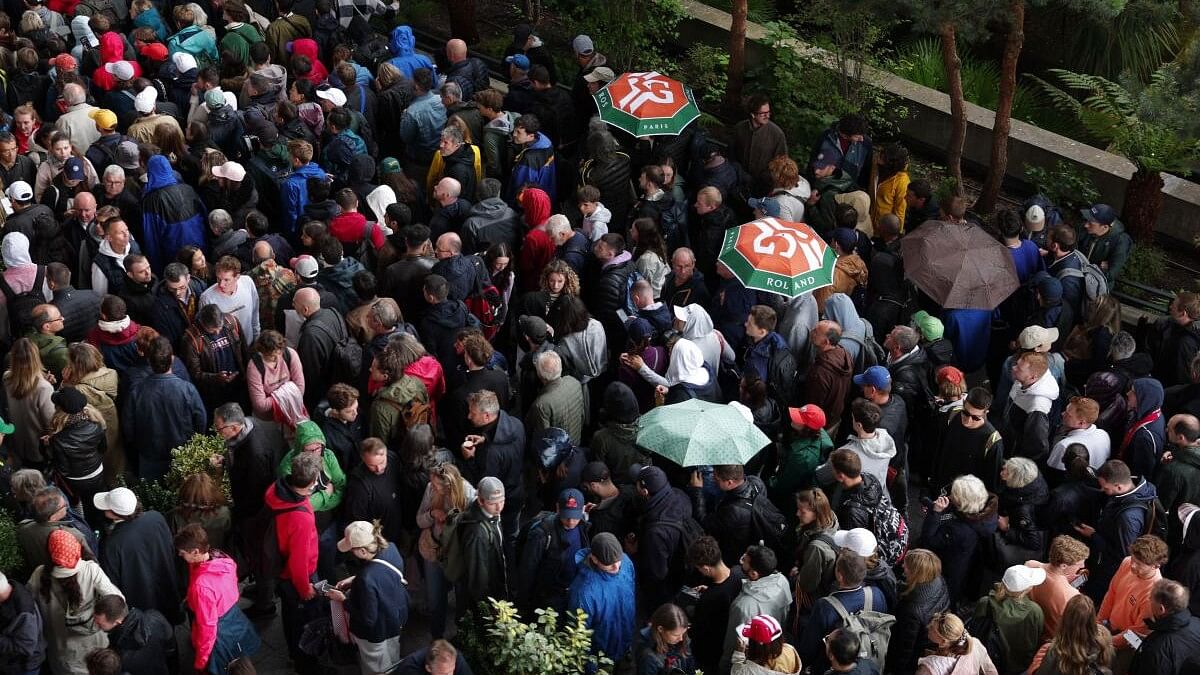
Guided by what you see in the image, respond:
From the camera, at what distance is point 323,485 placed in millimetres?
9062

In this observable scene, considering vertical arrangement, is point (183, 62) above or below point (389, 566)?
above

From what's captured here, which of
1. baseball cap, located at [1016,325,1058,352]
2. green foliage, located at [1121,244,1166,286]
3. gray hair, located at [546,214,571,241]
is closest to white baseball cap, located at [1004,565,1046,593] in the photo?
baseball cap, located at [1016,325,1058,352]

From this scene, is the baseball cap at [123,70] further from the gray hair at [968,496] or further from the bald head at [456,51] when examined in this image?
the gray hair at [968,496]

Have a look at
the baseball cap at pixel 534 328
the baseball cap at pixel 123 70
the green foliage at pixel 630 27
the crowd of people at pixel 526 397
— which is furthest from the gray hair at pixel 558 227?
the green foliage at pixel 630 27

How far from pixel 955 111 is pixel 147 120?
7928mm

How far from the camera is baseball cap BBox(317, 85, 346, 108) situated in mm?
13344

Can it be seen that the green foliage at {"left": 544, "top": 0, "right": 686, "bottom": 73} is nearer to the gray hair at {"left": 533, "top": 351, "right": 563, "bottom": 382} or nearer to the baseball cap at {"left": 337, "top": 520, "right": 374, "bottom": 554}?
the gray hair at {"left": 533, "top": 351, "right": 563, "bottom": 382}

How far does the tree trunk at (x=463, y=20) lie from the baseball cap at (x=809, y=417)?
9.79 m

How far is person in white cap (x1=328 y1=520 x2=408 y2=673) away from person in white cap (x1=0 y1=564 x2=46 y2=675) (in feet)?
5.48

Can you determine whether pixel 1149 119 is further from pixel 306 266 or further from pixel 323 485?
pixel 323 485

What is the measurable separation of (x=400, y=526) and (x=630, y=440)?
1.65m

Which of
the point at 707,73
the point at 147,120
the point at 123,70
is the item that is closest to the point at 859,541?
the point at 147,120

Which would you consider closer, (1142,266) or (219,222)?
(219,222)

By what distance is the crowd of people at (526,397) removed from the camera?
27.7 feet
